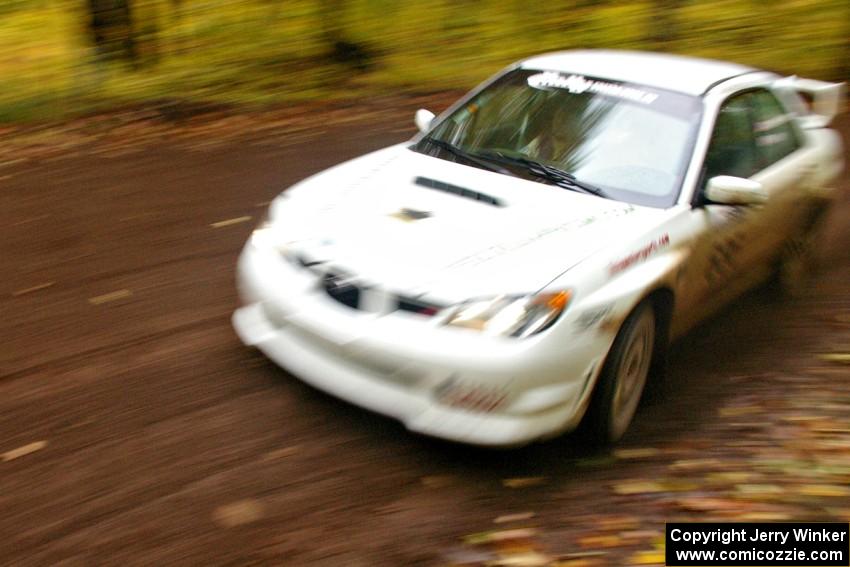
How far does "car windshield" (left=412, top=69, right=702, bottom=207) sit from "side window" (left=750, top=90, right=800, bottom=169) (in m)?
0.70

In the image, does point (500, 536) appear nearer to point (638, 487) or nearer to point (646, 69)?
point (638, 487)

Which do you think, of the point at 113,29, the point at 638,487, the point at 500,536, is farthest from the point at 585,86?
the point at 113,29

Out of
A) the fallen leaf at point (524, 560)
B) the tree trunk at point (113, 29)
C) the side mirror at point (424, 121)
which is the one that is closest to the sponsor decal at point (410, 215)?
the side mirror at point (424, 121)

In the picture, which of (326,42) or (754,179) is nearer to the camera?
(754,179)

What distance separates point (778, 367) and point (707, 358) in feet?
1.34

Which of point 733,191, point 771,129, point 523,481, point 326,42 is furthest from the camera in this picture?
point 326,42

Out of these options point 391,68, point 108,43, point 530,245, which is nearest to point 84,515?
point 530,245

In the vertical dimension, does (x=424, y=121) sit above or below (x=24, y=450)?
above

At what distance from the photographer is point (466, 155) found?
5359 millimetres

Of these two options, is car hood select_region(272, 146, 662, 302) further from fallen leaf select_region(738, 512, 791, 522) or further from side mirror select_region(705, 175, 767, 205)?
fallen leaf select_region(738, 512, 791, 522)

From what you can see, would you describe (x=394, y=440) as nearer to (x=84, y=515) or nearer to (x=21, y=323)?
(x=84, y=515)

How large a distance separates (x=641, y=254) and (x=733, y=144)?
55.4 inches

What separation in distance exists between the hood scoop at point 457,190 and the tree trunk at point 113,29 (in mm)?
7400

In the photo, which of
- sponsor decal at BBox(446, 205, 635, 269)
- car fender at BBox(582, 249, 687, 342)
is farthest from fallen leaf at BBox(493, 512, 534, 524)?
sponsor decal at BBox(446, 205, 635, 269)
